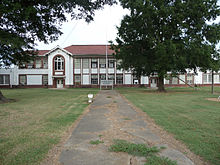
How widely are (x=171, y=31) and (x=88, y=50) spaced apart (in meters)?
22.5

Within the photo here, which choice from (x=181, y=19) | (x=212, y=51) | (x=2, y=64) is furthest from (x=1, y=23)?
(x=212, y=51)

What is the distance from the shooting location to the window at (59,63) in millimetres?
34656

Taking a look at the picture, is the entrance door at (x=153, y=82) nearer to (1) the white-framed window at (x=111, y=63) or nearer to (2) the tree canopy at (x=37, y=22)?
(1) the white-framed window at (x=111, y=63)

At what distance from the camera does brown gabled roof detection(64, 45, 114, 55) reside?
35531mm

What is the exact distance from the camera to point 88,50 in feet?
123

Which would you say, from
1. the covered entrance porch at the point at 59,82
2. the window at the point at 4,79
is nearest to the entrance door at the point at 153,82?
the covered entrance porch at the point at 59,82

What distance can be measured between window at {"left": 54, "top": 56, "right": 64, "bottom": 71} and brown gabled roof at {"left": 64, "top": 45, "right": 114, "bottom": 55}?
3.12 m

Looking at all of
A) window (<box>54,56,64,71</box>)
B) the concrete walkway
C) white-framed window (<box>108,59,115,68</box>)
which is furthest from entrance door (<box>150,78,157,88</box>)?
the concrete walkway

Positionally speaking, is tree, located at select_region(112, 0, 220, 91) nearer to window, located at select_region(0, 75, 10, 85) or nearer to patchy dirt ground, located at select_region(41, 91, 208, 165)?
patchy dirt ground, located at select_region(41, 91, 208, 165)

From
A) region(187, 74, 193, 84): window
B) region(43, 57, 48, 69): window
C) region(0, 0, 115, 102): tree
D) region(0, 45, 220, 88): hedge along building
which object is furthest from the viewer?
region(187, 74, 193, 84): window

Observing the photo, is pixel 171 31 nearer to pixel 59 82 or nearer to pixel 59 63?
pixel 59 63

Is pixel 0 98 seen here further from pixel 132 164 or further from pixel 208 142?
pixel 208 142

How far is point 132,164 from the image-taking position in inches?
118

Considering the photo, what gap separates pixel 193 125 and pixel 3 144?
5906mm
